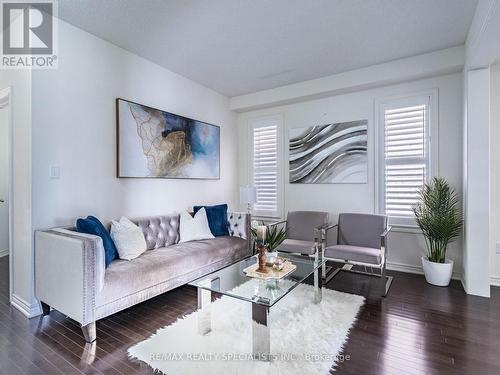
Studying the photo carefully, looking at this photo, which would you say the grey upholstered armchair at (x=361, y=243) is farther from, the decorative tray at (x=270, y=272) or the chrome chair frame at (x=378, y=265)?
the decorative tray at (x=270, y=272)

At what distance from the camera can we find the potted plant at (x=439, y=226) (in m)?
3.10

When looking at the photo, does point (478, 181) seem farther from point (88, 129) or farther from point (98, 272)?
point (88, 129)

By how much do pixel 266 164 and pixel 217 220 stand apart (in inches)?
59.5

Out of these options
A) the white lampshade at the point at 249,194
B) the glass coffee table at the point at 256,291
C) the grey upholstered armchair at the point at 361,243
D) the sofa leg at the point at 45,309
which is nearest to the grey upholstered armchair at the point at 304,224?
the grey upholstered armchair at the point at 361,243

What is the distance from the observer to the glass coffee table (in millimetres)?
1818

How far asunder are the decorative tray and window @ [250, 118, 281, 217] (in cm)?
224

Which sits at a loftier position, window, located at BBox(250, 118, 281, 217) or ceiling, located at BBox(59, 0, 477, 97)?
ceiling, located at BBox(59, 0, 477, 97)

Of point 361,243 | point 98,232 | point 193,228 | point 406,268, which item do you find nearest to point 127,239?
point 98,232

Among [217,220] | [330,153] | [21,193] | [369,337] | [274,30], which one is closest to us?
[369,337]

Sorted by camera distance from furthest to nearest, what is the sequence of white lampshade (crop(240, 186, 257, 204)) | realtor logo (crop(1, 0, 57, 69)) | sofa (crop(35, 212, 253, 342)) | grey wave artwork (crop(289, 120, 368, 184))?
white lampshade (crop(240, 186, 257, 204)), grey wave artwork (crop(289, 120, 368, 184)), realtor logo (crop(1, 0, 57, 69)), sofa (crop(35, 212, 253, 342))

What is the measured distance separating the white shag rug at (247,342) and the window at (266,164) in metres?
2.30

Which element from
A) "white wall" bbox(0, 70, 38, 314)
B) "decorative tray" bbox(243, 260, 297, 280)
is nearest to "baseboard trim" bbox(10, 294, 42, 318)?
"white wall" bbox(0, 70, 38, 314)

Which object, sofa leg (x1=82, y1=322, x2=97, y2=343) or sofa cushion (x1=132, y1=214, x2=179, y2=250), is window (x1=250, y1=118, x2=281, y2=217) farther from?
sofa leg (x1=82, y1=322, x2=97, y2=343)

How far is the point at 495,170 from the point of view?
3223 millimetres
